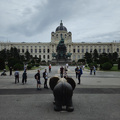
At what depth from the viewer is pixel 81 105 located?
6480 millimetres

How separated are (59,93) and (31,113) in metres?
1.34

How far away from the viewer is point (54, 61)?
180 ft

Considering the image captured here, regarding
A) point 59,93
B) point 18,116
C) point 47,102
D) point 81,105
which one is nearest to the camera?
point 18,116

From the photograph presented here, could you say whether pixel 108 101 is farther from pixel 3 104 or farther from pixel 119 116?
pixel 3 104

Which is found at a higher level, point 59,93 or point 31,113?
point 59,93

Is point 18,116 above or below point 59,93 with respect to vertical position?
below

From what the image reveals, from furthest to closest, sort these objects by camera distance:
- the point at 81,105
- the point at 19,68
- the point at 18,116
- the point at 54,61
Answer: the point at 54,61
the point at 19,68
the point at 81,105
the point at 18,116

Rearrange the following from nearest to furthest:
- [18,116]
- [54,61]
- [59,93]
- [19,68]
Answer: [18,116]
[59,93]
[19,68]
[54,61]

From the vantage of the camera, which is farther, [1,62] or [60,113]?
[1,62]

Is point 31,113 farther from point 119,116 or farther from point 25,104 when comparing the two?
point 119,116

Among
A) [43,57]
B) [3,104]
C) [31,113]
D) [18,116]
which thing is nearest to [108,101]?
[31,113]

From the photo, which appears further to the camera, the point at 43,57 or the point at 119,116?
the point at 43,57

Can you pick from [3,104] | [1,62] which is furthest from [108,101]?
[1,62]

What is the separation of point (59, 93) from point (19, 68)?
24.5 meters
